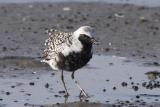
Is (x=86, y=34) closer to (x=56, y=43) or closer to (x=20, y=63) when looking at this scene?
(x=56, y=43)

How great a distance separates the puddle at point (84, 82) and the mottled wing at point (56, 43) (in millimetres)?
563

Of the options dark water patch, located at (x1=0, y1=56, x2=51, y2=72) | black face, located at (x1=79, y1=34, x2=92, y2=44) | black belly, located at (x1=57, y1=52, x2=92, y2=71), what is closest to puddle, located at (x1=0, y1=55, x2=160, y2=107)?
dark water patch, located at (x1=0, y1=56, x2=51, y2=72)

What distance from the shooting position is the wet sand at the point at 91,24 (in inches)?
615

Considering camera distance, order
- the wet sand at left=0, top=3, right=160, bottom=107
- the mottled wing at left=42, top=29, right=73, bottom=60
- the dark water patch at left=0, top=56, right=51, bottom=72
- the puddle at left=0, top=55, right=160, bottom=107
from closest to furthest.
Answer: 1. the puddle at left=0, top=55, right=160, bottom=107
2. the mottled wing at left=42, top=29, right=73, bottom=60
3. the dark water patch at left=0, top=56, right=51, bottom=72
4. the wet sand at left=0, top=3, right=160, bottom=107

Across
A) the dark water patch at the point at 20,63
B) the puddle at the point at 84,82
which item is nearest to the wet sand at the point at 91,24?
the dark water patch at the point at 20,63

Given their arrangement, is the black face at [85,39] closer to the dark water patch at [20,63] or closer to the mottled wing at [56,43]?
the mottled wing at [56,43]

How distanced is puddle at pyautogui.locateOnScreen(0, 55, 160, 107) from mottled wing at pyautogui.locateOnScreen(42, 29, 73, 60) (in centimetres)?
56

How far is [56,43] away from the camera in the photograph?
1205cm

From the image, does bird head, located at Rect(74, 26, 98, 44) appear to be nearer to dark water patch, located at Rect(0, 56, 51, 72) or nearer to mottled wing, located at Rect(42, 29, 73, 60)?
mottled wing, located at Rect(42, 29, 73, 60)

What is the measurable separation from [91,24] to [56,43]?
20.5 ft

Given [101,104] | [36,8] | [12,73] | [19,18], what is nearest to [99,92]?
[101,104]

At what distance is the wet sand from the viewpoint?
1563 cm

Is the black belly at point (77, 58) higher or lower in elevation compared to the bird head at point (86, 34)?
lower

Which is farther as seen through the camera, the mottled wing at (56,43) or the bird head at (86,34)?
the mottled wing at (56,43)
